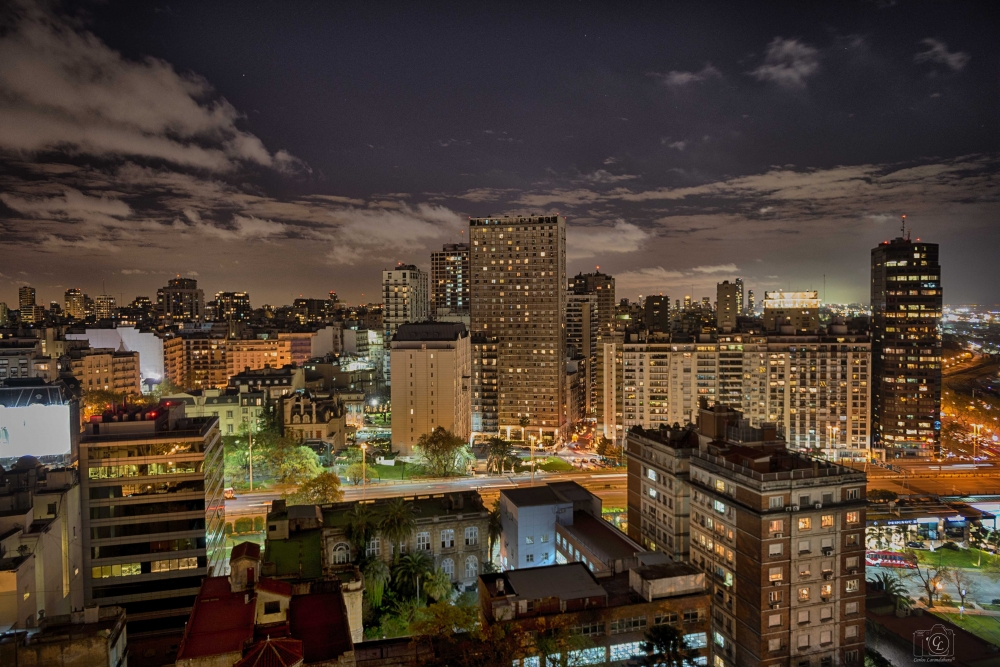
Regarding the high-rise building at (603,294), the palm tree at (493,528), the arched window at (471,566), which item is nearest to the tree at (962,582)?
the palm tree at (493,528)

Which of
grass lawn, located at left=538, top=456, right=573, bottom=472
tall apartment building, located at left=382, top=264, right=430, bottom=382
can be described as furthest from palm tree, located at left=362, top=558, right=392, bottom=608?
tall apartment building, located at left=382, top=264, right=430, bottom=382

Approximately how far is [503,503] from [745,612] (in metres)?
19.8

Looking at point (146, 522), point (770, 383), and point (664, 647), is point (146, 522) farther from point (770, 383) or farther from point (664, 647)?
point (770, 383)

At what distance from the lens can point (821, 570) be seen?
39.4 meters

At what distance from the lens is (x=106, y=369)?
115 m

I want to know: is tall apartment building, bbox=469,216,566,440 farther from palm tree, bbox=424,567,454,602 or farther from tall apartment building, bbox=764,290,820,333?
palm tree, bbox=424,567,454,602

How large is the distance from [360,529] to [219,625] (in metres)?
20.4

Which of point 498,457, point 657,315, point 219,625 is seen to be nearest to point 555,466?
point 498,457

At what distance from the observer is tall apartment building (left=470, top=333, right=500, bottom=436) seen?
11069 centimetres

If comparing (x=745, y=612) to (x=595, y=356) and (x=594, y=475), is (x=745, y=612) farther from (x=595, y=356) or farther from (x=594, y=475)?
(x=595, y=356)

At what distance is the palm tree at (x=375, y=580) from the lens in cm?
4306

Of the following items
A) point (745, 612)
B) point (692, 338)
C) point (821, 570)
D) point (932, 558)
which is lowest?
point (932, 558)

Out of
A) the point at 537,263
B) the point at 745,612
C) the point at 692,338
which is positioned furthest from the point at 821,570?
the point at 537,263

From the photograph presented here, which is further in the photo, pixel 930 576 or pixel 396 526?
pixel 930 576
